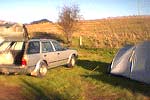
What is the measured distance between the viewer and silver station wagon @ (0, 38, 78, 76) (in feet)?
40.7

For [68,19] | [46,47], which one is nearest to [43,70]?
[46,47]

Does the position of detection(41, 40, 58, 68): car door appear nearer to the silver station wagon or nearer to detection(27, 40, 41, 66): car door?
the silver station wagon

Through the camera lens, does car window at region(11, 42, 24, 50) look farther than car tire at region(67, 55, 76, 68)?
No

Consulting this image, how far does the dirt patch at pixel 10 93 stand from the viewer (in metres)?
9.59

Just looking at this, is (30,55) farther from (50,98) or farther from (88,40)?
(88,40)

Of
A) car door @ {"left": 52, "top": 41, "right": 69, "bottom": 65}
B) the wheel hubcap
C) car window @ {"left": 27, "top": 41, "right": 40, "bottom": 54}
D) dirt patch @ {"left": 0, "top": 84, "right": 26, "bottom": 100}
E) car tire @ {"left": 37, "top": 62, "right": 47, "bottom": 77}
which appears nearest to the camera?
dirt patch @ {"left": 0, "top": 84, "right": 26, "bottom": 100}

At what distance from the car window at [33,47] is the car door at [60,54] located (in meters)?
1.46

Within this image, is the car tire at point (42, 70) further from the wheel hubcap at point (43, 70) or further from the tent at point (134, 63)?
the tent at point (134, 63)

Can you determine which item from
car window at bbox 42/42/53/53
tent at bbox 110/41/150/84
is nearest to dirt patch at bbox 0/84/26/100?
car window at bbox 42/42/53/53

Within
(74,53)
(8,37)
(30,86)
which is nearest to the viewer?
(30,86)

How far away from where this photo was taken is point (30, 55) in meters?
12.4

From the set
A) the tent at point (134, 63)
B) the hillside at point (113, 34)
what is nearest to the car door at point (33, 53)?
the tent at point (134, 63)

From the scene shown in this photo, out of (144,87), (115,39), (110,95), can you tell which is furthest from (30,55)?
(115,39)

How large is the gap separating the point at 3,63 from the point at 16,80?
1.10m
